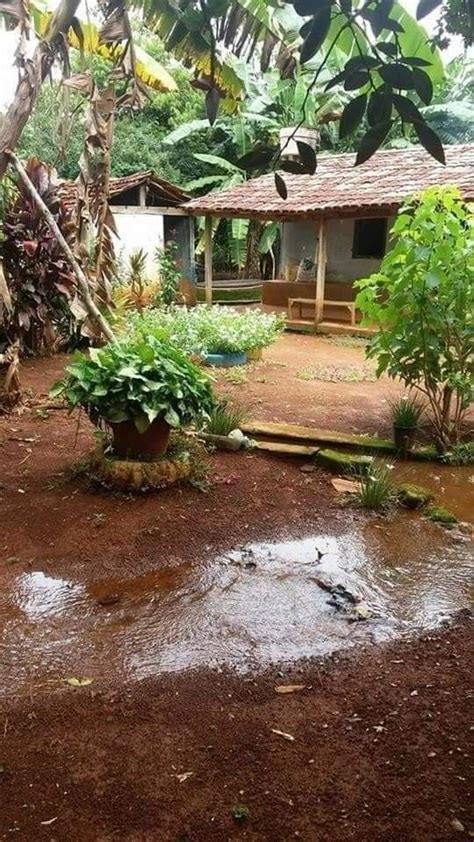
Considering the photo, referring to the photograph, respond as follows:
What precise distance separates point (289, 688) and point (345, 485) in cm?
252

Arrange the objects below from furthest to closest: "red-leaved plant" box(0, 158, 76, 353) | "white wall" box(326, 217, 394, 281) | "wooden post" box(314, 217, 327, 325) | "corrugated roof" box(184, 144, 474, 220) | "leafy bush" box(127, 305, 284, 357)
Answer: "white wall" box(326, 217, 394, 281), "wooden post" box(314, 217, 327, 325), "corrugated roof" box(184, 144, 474, 220), "leafy bush" box(127, 305, 284, 357), "red-leaved plant" box(0, 158, 76, 353)

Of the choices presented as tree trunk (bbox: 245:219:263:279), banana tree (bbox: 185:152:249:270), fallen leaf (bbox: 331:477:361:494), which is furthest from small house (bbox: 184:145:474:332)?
fallen leaf (bbox: 331:477:361:494)

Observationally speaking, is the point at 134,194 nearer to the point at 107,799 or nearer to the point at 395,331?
the point at 395,331

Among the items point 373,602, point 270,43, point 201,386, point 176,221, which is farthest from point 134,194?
point 373,602

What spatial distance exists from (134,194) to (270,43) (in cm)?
1029

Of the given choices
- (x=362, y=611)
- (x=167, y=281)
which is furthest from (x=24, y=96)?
(x=167, y=281)

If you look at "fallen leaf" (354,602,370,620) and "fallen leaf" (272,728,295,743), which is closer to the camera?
"fallen leaf" (272,728,295,743)

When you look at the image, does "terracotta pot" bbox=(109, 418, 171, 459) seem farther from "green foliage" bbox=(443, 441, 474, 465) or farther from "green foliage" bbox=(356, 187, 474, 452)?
"green foliage" bbox=(443, 441, 474, 465)

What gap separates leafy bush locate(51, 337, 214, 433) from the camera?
448 cm

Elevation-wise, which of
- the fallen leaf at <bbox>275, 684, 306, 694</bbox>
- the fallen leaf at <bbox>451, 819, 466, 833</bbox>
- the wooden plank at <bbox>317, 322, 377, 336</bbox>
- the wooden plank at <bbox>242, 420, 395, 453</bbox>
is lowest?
the fallen leaf at <bbox>275, 684, 306, 694</bbox>

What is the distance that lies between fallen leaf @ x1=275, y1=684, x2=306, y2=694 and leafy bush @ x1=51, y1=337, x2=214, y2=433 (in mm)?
2182

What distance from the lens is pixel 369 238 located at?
47.4 ft

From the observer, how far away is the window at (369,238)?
1422 centimetres

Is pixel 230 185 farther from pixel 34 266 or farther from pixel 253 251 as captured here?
pixel 34 266
